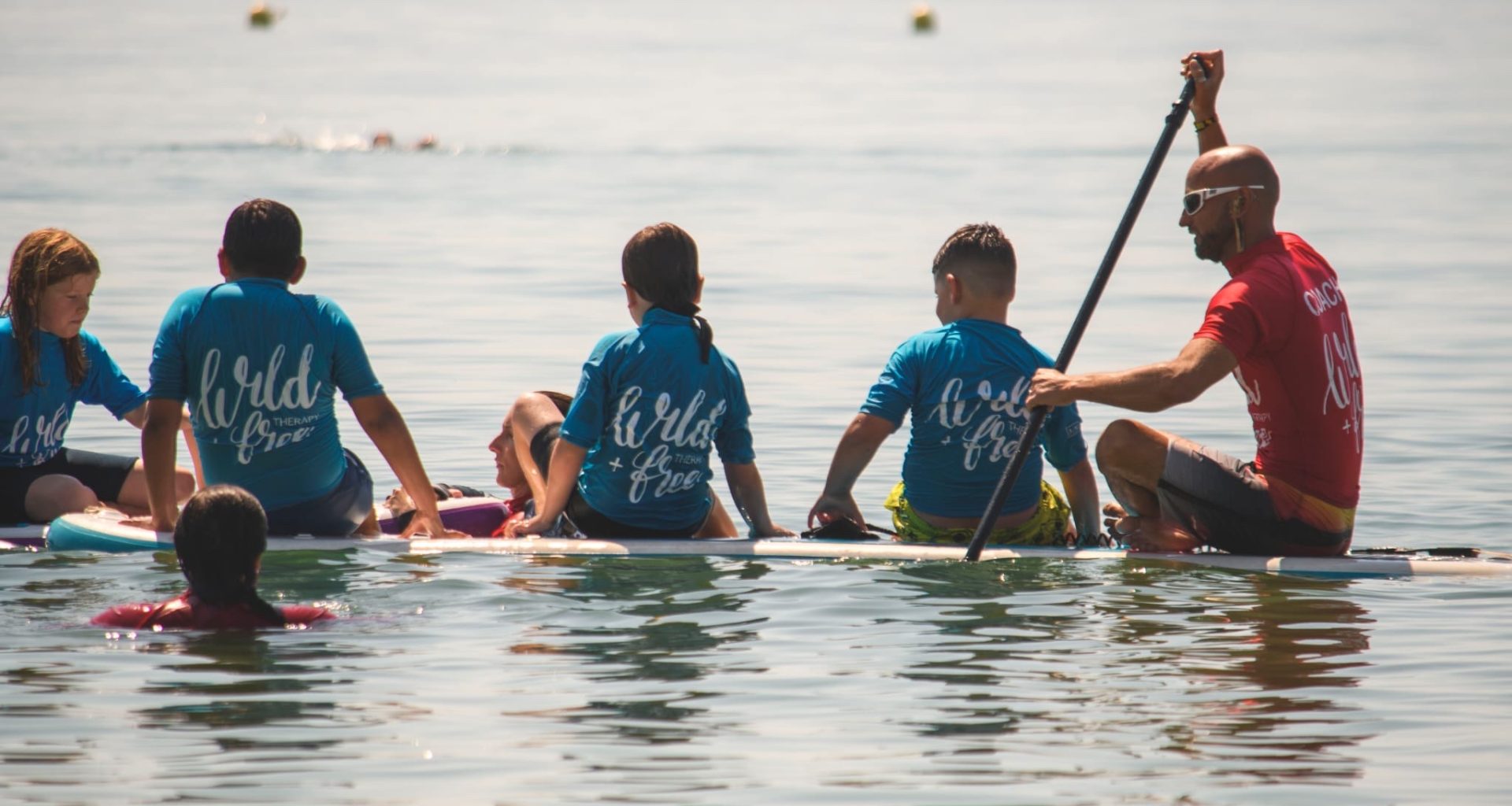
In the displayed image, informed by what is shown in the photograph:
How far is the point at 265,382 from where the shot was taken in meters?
7.35

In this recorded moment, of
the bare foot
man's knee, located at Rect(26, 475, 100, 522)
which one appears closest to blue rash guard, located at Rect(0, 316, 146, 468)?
man's knee, located at Rect(26, 475, 100, 522)

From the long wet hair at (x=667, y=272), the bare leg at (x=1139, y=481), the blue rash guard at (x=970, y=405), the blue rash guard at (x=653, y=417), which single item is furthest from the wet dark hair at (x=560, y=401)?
the bare leg at (x=1139, y=481)

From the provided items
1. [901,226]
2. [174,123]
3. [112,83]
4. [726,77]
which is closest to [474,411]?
→ [901,226]

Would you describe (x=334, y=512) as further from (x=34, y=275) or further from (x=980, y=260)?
(x=980, y=260)

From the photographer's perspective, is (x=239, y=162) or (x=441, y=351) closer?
(x=441, y=351)

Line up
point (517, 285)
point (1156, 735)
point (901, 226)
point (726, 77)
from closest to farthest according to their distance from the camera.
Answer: point (1156, 735), point (517, 285), point (901, 226), point (726, 77)

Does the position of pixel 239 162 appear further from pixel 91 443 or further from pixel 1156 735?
pixel 1156 735

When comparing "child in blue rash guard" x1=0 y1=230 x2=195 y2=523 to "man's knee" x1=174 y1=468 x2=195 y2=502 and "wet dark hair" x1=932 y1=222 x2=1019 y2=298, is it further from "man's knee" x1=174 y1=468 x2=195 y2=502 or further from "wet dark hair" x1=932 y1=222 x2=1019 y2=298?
"wet dark hair" x1=932 y1=222 x2=1019 y2=298

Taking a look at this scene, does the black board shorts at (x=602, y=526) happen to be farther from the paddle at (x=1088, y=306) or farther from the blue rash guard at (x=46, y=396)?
the blue rash guard at (x=46, y=396)

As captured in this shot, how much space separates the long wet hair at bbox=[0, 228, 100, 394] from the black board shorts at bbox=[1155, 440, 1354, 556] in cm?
406

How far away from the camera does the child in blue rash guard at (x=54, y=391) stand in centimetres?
784

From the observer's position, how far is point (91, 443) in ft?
37.3

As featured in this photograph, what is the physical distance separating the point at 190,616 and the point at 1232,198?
367 cm

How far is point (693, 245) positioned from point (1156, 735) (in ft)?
9.32
